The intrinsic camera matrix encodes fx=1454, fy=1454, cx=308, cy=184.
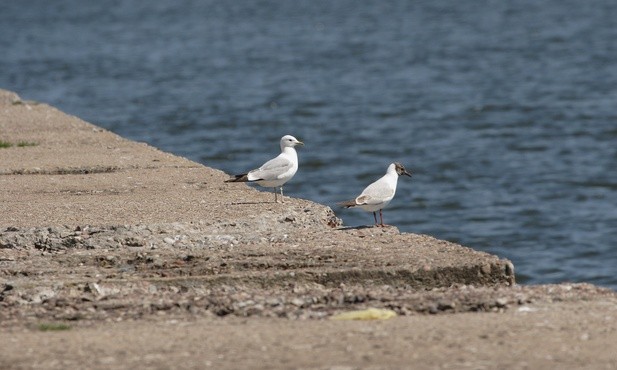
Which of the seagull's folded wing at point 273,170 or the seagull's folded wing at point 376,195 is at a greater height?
the seagull's folded wing at point 273,170

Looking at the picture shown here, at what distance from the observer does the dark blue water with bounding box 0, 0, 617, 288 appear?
1703cm

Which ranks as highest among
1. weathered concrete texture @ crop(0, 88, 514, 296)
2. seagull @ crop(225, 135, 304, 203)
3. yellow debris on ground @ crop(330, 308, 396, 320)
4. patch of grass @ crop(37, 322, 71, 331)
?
seagull @ crop(225, 135, 304, 203)

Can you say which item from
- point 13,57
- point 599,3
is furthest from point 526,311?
point 599,3

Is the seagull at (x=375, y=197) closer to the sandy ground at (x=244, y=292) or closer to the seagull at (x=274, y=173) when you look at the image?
the sandy ground at (x=244, y=292)

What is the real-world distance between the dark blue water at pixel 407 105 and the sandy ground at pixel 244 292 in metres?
5.82

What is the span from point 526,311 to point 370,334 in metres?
0.83

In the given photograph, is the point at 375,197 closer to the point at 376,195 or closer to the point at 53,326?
the point at 376,195

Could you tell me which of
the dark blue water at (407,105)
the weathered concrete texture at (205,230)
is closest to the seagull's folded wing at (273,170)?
the weathered concrete texture at (205,230)

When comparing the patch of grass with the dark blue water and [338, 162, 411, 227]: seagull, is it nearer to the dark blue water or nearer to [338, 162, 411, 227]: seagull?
[338, 162, 411, 227]: seagull

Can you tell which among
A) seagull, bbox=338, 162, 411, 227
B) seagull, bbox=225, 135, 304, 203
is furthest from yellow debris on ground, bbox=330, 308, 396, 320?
seagull, bbox=225, 135, 304, 203

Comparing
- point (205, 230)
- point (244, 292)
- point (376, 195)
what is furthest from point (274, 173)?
point (244, 292)

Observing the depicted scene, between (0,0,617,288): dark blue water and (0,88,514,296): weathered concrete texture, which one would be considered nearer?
(0,88,514,296): weathered concrete texture

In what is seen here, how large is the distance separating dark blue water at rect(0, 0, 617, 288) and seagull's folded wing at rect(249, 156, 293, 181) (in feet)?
15.3

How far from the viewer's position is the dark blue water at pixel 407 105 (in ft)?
55.9
